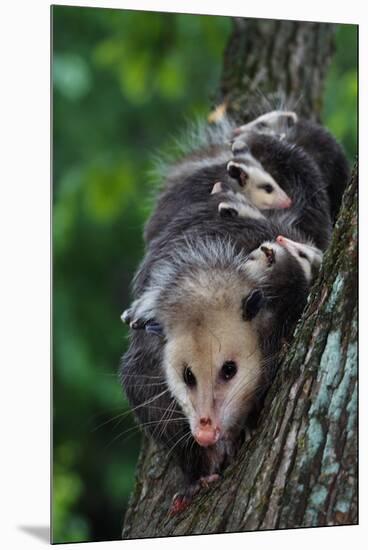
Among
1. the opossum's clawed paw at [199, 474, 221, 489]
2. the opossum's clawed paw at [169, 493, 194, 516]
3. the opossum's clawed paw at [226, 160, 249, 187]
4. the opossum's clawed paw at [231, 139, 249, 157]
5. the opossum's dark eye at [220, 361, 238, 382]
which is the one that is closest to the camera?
the opossum's dark eye at [220, 361, 238, 382]

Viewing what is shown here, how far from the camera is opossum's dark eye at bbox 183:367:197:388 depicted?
364cm

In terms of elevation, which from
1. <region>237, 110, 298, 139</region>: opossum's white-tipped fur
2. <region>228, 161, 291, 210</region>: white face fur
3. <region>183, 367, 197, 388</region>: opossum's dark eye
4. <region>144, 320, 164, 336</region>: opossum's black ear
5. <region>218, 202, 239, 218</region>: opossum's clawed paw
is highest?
<region>237, 110, 298, 139</region>: opossum's white-tipped fur

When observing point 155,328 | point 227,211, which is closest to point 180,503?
point 155,328

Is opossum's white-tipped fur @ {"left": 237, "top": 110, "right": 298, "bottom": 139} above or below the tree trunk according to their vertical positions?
below

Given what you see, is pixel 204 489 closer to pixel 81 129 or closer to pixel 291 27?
pixel 291 27

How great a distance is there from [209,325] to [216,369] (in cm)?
17

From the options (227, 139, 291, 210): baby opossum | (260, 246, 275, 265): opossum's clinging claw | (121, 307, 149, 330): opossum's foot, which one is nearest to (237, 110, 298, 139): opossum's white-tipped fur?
(227, 139, 291, 210): baby opossum

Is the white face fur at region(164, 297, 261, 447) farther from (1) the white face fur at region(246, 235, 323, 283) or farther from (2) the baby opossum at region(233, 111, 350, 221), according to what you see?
(2) the baby opossum at region(233, 111, 350, 221)

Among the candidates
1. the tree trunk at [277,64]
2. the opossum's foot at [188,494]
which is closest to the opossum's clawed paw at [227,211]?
the opossum's foot at [188,494]

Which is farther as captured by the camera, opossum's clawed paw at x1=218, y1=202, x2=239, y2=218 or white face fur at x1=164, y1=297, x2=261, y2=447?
opossum's clawed paw at x1=218, y1=202, x2=239, y2=218

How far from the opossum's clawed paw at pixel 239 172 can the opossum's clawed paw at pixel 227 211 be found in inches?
13.7

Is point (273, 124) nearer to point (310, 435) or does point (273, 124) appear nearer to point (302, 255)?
point (302, 255)

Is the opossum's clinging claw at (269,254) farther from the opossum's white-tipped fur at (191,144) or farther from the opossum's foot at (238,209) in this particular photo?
the opossum's white-tipped fur at (191,144)

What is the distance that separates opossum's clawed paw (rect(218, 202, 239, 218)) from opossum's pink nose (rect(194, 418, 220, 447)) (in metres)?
0.91
